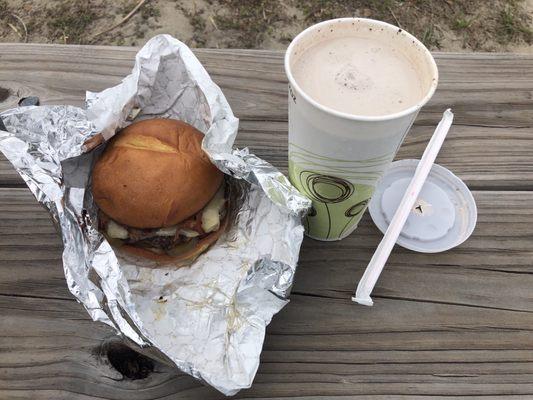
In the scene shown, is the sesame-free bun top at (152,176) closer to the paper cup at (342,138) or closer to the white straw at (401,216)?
the paper cup at (342,138)

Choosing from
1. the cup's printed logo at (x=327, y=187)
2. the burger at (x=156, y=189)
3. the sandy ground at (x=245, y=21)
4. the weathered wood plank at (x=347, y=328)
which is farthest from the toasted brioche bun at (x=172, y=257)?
the sandy ground at (x=245, y=21)

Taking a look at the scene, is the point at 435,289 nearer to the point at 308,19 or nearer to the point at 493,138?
the point at 493,138

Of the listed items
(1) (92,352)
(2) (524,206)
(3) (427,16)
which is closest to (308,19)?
(3) (427,16)

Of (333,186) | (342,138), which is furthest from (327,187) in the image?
(342,138)

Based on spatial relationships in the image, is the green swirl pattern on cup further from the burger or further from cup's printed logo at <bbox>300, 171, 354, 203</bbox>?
the burger

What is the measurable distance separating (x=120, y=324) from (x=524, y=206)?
706mm

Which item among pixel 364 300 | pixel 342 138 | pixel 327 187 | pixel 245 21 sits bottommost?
pixel 245 21

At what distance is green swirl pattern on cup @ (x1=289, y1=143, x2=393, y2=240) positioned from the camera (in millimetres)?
680

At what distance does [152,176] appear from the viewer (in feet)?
2.58

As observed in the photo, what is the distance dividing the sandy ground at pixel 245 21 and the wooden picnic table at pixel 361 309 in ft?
3.17

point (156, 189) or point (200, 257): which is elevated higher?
point (156, 189)

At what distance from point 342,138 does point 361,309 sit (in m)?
0.30

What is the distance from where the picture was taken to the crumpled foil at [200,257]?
69 cm

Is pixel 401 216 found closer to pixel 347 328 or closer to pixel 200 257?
pixel 347 328
